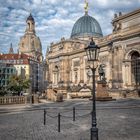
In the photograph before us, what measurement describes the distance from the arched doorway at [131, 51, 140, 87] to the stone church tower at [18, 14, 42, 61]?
8611 cm

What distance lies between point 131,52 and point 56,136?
1302 inches

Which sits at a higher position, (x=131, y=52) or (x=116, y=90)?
(x=131, y=52)

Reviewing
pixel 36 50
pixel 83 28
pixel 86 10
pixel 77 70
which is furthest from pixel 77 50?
pixel 36 50

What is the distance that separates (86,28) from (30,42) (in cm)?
6267

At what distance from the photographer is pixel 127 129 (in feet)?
43.0

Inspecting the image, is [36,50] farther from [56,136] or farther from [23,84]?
[56,136]

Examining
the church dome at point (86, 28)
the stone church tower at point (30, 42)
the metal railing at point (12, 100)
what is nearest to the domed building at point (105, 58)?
the church dome at point (86, 28)

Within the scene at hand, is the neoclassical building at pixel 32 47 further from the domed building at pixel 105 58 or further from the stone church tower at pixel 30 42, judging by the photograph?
the domed building at pixel 105 58

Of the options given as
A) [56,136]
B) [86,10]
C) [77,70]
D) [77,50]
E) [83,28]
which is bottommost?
[56,136]

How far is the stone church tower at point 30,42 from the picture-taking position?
411 ft

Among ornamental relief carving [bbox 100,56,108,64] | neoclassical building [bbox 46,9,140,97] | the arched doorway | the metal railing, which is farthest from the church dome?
the metal railing

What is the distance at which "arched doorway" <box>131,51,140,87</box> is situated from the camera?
4209 cm

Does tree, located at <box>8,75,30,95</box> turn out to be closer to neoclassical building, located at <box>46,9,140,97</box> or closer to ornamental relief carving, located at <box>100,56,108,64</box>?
neoclassical building, located at <box>46,9,140,97</box>

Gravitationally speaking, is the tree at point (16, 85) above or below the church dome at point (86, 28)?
below
